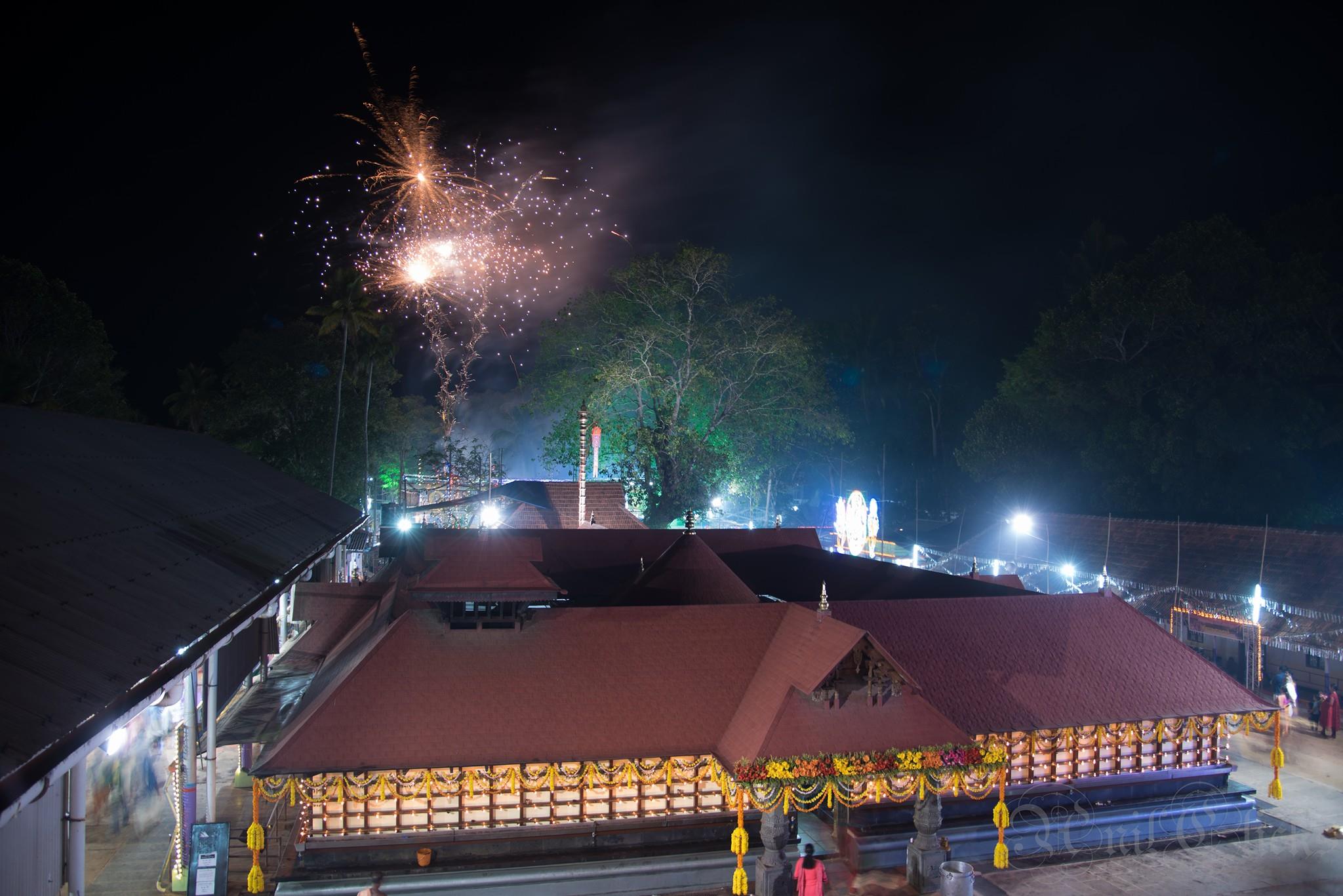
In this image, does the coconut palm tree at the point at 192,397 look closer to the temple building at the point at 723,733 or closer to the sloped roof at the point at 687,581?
the temple building at the point at 723,733

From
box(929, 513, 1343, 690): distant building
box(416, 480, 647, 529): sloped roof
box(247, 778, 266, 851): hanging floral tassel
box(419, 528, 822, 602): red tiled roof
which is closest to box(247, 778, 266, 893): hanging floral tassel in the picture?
box(247, 778, 266, 851): hanging floral tassel

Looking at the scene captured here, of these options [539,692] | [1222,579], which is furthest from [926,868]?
[1222,579]

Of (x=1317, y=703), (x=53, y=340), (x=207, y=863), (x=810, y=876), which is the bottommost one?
(x=1317, y=703)

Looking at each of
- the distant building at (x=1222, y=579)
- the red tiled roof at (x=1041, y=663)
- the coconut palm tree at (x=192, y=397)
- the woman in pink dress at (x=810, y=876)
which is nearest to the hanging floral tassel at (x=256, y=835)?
the woman in pink dress at (x=810, y=876)

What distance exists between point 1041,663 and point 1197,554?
56.3 ft

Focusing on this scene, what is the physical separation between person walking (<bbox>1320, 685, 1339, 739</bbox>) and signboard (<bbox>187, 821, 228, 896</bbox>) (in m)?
25.1

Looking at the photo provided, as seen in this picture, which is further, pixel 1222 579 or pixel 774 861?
pixel 1222 579

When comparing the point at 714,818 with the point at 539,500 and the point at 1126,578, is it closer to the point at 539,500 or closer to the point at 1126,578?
the point at 1126,578

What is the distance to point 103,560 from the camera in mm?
10039

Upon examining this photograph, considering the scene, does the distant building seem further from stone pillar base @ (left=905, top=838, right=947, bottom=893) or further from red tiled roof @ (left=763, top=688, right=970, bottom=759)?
red tiled roof @ (left=763, top=688, right=970, bottom=759)

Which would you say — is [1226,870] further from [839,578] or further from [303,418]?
[303,418]

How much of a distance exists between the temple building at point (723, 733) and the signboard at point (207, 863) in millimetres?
847

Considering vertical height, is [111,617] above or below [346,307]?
below

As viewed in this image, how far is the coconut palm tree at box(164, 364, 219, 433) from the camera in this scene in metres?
55.9
